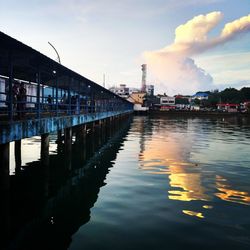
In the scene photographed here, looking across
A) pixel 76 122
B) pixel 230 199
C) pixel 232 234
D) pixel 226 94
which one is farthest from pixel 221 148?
pixel 226 94

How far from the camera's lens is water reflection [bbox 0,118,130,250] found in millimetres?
9227

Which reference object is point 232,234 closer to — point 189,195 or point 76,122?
point 189,195

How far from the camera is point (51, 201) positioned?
12.8m

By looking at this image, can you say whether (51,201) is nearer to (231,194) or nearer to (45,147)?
(45,147)

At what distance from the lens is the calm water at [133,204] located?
9.02m

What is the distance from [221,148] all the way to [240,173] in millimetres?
11138

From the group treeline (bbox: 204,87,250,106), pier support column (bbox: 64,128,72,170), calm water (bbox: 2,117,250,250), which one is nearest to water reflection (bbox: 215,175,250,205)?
calm water (bbox: 2,117,250,250)

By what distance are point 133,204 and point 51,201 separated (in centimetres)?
342

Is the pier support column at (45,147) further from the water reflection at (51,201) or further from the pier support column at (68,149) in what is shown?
the pier support column at (68,149)

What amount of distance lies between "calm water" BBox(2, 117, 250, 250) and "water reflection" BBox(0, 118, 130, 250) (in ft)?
0.10

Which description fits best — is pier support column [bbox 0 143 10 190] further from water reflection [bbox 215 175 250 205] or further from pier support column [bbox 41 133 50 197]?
water reflection [bbox 215 175 250 205]

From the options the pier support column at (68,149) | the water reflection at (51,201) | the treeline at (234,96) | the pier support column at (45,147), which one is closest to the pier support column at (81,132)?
the water reflection at (51,201)

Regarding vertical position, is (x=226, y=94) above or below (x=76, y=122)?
above

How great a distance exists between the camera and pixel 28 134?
13258 millimetres
